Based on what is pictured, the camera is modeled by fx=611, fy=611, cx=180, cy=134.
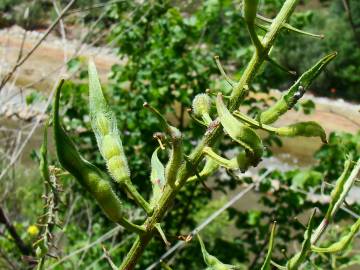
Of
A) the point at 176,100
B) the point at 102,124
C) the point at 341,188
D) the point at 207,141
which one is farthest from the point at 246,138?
the point at 176,100

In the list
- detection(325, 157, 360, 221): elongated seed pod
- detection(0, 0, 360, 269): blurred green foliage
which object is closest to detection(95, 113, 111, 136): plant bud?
detection(325, 157, 360, 221): elongated seed pod

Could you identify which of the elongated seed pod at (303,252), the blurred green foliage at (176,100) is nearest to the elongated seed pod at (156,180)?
the elongated seed pod at (303,252)

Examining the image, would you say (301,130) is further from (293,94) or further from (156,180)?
(156,180)

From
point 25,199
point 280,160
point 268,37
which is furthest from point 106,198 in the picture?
point 280,160

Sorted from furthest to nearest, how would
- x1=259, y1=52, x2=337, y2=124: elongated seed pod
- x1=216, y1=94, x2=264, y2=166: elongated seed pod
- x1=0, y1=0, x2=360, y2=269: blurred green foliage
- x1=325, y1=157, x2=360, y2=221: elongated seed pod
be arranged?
x1=0, y1=0, x2=360, y2=269: blurred green foliage → x1=325, y1=157, x2=360, y2=221: elongated seed pod → x1=259, y1=52, x2=337, y2=124: elongated seed pod → x1=216, y1=94, x2=264, y2=166: elongated seed pod

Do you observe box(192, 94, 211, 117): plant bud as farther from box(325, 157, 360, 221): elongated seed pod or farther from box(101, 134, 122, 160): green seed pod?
box(325, 157, 360, 221): elongated seed pod

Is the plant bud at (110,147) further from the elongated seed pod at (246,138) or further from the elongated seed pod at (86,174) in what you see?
the elongated seed pod at (246,138)
